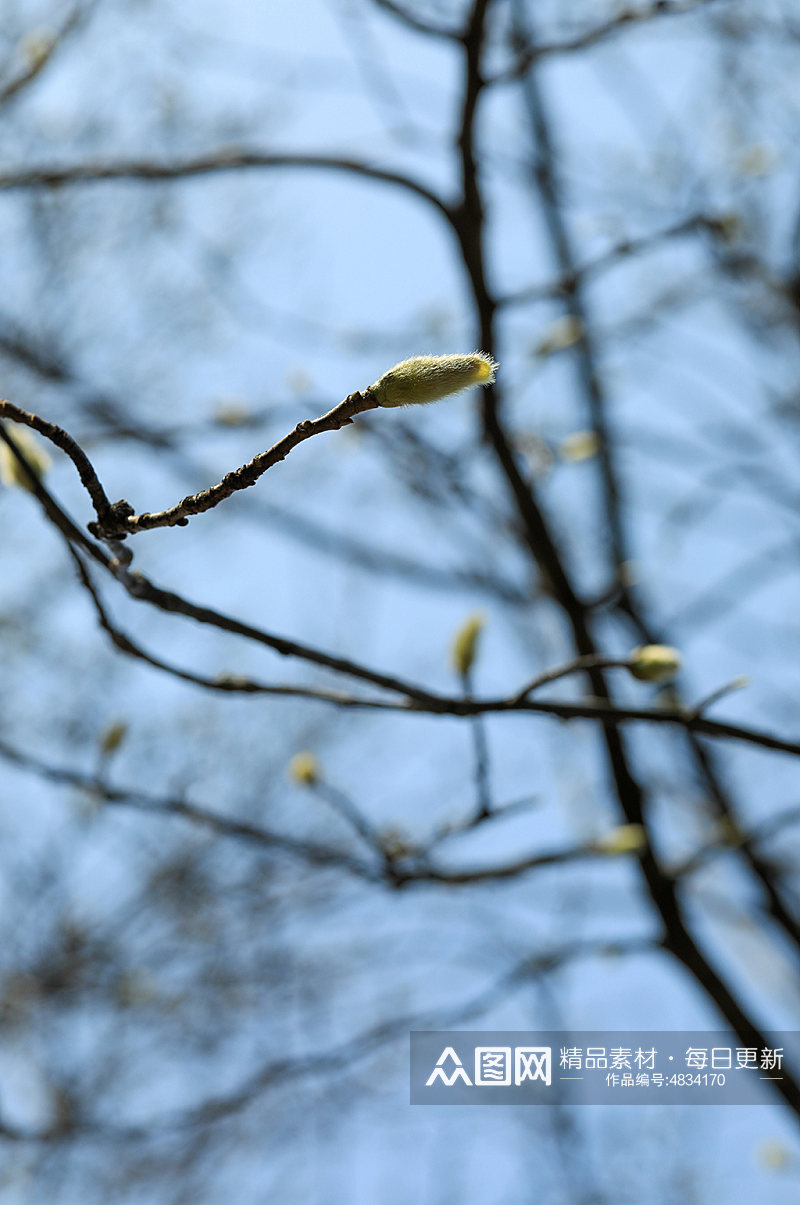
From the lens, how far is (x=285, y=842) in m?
1.95

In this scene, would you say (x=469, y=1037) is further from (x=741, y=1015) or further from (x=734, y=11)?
(x=734, y=11)

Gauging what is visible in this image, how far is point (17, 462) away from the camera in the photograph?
1.38 metres

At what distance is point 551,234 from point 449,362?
10.6 feet

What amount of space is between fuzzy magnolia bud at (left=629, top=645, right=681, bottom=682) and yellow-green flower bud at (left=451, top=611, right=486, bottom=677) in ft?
0.96

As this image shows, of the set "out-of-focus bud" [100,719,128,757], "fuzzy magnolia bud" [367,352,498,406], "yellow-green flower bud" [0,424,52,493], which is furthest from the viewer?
"out-of-focus bud" [100,719,128,757]

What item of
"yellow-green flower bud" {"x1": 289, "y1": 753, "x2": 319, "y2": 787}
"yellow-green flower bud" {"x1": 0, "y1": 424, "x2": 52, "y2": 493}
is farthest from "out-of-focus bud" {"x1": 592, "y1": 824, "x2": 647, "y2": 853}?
"yellow-green flower bud" {"x1": 0, "y1": 424, "x2": 52, "y2": 493}

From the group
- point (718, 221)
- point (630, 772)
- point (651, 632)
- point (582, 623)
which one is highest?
point (718, 221)

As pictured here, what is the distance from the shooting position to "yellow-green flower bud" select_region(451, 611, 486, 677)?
1.70 meters

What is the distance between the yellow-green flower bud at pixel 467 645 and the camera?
170cm

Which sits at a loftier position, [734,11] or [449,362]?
[734,11]

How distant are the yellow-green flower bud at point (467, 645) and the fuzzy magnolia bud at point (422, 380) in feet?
2.62

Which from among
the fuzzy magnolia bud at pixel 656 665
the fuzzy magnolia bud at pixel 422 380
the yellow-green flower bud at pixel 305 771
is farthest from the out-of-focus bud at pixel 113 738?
the fuzzy magnolia bud at pixel 422 380

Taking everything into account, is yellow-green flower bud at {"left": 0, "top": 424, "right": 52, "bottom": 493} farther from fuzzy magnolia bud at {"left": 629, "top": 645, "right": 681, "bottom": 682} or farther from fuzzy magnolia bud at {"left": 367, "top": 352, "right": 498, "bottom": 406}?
fuzzy magnolia bud at {"left": 629, "top": 645, "right": 681, "bottom": 682}

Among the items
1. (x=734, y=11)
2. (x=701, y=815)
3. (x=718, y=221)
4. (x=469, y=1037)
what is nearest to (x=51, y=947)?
(x=469, y=1037)
